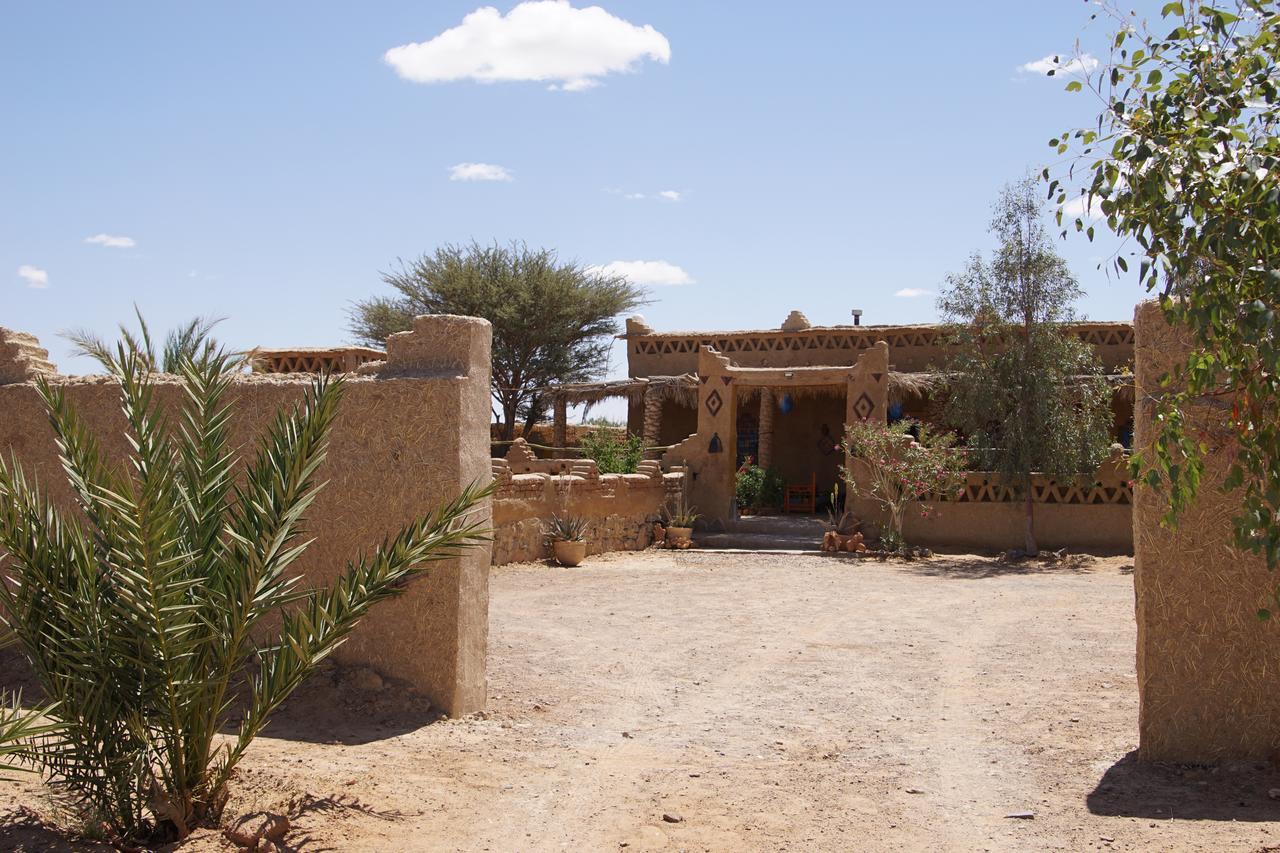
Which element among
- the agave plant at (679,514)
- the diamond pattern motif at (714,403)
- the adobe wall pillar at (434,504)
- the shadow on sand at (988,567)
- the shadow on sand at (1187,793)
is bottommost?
the shadow on sand at (988,567)

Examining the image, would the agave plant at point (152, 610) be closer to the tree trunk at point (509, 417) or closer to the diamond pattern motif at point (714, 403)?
the diamond pattern motif at point (714, 403)

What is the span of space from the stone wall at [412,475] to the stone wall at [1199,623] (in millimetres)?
3779

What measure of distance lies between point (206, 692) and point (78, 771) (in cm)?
59

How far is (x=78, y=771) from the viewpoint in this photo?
441 cm

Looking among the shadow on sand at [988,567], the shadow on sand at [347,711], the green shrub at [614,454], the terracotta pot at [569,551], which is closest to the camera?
the shadow on sand at [347,711]

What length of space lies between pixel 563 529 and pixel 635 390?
7.70 meters

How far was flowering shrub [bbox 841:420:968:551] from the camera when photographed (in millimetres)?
16359

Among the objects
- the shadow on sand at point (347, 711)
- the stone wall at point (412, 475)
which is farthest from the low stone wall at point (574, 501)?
the shadow on sand at point (347, 711)

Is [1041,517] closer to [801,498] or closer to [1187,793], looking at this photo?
[801,498]

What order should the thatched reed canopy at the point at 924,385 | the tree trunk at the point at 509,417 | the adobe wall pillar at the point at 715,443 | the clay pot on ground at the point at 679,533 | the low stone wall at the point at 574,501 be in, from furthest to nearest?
the tree trunk at the point at 509,417 < the adobe wall pillar at the point at 715,443 < the thatched reed canopy at the point at 924,385 < the clay pot on ground at the point at 679,533 < the low stone wall at the point at 574,501

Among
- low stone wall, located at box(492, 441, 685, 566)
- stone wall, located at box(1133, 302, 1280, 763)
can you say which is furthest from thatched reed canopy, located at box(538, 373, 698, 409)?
stone wall, located at box(1133, 302, 1280, 763)

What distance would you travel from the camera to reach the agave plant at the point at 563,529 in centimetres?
1517

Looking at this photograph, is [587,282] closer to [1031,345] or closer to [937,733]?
[1031,345]

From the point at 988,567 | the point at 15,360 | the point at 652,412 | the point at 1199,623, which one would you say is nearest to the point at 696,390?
the point at 652,412
